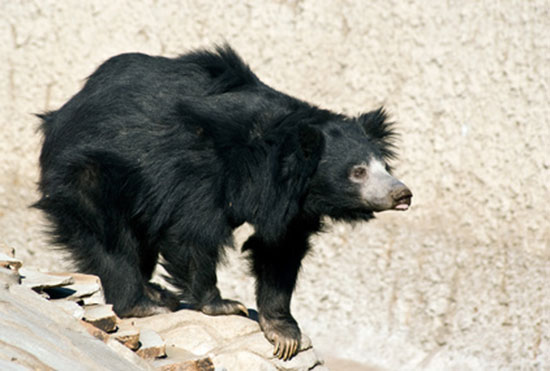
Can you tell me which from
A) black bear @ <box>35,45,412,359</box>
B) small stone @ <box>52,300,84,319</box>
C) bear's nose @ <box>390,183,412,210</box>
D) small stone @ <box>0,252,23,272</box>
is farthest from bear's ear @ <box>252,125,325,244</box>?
small stone @ <box>0,252,23,272</box>

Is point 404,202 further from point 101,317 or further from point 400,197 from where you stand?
point 101,317

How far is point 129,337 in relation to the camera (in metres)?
3.83

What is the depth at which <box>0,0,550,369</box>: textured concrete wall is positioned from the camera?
802 centimetres

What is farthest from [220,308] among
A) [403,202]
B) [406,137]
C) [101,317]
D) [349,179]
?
[406,137]

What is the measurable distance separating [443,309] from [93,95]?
177 inches

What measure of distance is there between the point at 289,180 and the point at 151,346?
108 centimetres

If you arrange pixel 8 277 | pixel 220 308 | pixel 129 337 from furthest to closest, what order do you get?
pixel 220 308 < pixel 129 337 < pixel 8 277

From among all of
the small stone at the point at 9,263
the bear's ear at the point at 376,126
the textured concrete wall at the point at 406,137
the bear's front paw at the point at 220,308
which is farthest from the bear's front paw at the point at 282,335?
the textured concrete wall at the point at 406,137

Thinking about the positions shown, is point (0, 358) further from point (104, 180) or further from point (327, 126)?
point (327, 126)

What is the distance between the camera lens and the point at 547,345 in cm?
798

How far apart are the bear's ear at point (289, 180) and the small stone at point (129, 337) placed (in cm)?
95

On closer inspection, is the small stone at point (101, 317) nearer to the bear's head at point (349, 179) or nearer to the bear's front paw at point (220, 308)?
the bear's front paw at point (220, 308)

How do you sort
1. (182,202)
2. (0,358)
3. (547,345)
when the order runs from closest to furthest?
1. (0,358)
2. (182,202)
3. (547,345)

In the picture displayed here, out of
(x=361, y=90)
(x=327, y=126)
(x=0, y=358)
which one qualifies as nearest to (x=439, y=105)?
(x=361, y=90)
